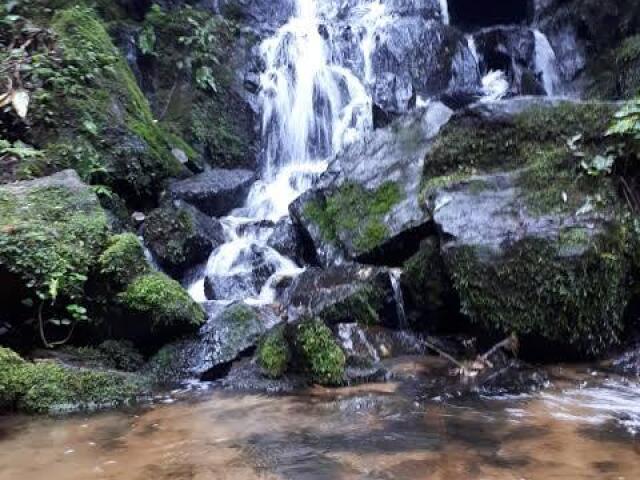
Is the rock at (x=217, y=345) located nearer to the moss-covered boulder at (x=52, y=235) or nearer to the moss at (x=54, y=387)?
the moss at (x=54, y=387)

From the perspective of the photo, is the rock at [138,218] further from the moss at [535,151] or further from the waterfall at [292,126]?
the moss at [535,151]

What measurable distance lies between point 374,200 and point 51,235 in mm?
3946

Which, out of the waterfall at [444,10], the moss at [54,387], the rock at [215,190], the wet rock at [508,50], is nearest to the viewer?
the moss at [54,387]

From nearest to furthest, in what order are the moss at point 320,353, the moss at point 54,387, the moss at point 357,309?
the moss at point 54,387, the moss at point 320,353, the moss at point 357,309

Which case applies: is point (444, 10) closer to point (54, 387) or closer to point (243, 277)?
point (243, 277)

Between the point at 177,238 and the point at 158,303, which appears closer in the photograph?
the point at 158,303

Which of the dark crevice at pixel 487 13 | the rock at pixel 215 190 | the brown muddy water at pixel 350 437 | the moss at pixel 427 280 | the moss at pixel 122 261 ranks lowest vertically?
the brown muddy water at pixel 350 437

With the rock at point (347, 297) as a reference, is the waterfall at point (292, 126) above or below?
above

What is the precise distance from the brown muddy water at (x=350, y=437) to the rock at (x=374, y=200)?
2442 mm

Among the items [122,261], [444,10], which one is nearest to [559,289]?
[122,261]

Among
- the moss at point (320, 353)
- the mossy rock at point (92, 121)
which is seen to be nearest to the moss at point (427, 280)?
the moss at point (320, 353)

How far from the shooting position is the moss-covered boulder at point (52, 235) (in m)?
5.83

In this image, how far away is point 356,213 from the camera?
8164mm

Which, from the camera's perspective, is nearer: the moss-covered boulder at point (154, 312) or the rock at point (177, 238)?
the moss-covered boulder at point (154, 312)
